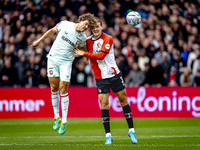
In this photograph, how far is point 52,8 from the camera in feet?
58.9

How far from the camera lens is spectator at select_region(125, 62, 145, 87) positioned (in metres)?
14.7

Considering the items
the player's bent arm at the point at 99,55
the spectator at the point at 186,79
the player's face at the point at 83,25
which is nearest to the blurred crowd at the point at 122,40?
the spectator at the point at 186,79

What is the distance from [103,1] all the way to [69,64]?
425 inches

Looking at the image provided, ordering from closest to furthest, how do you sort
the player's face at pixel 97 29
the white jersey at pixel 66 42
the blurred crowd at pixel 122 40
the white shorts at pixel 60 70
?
the player's face at pixel 97 29
the white jersey at pixel 66 42
the white shorts at pixel 60 70
the blurred crowd at pixel 122 40

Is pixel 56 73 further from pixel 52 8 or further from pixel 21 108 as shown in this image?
pixel 52 8

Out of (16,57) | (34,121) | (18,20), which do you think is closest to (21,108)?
(34,121)

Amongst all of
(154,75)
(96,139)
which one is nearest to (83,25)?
(96,139)

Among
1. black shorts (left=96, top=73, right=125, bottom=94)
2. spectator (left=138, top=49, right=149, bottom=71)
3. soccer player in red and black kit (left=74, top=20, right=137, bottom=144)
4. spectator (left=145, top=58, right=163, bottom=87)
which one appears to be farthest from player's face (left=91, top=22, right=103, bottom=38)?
spectator (left=138, top=49, right=149, bottom=71)

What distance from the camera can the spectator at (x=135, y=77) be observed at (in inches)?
579

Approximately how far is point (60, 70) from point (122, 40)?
8.52m

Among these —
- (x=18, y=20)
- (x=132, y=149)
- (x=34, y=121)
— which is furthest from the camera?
(x=18, y=20)

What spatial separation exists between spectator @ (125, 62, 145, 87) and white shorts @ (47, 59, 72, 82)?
6591 mm

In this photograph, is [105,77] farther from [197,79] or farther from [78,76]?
[197,79]

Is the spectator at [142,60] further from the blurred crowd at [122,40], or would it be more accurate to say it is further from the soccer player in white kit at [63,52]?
the soccer player in white kit at [63,52]
